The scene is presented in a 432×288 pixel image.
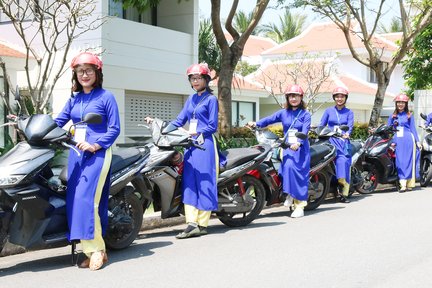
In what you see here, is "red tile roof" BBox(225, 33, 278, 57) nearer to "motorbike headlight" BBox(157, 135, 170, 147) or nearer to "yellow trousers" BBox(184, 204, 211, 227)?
"yellow trousers" BBox(184, 204, 211, 227)

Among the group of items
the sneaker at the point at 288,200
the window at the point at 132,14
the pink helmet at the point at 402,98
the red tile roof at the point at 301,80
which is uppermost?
the window at the point at 132,14

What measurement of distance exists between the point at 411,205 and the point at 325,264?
4631 mm

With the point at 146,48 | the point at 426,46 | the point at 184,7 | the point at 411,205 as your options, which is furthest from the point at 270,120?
the point at 426,46

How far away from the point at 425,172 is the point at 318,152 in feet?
13.5

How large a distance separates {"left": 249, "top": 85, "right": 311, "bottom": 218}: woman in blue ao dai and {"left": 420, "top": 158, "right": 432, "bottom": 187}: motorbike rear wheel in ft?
15.1

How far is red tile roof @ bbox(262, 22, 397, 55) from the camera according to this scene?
37.1 m

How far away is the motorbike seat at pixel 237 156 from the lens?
7.77 m

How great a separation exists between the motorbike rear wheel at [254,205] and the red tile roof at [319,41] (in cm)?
2835

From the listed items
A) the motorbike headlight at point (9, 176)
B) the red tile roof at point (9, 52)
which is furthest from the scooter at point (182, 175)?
the red tile roof at point (9, 52)

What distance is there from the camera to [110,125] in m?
5.80

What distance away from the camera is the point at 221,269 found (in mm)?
5680

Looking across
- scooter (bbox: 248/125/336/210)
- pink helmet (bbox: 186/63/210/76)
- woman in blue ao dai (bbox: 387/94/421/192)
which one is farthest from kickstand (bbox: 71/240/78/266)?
woman in blue ao dai (bbox: 387/94/421/192)

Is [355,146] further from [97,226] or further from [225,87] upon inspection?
[97,226]

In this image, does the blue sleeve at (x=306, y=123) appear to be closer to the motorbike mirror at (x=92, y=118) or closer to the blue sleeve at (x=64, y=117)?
the blue sleeve at (x=64, y=117)
